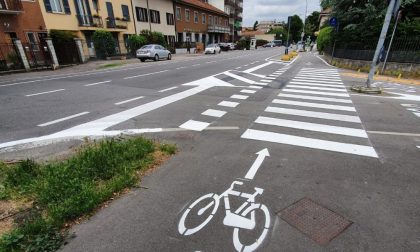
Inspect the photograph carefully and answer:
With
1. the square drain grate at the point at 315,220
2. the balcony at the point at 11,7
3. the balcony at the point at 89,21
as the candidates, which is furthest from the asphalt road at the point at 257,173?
the balcony at the point at 89,21

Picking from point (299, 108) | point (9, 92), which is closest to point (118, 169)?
point (299, 108)

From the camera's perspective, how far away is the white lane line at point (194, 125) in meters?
6.33

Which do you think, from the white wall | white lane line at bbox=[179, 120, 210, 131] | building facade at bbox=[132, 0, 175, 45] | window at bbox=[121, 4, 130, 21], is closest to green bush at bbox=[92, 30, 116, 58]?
window at bbox=[121, 4, 130, 21]

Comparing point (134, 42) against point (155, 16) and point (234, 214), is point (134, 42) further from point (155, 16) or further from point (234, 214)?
point (234, 214)

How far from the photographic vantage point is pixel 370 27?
61.9 feet

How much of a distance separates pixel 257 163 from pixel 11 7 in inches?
991

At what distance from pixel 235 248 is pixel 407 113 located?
332 inches

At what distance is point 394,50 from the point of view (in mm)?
16562

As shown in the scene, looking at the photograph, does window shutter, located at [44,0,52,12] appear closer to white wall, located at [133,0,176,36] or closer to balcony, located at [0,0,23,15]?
balcony, located at [0,0,23,15]

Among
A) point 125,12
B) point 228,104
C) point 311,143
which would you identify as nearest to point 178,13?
point 125,12

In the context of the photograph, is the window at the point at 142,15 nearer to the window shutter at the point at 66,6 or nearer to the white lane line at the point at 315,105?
the window shutter at the point at 66,6

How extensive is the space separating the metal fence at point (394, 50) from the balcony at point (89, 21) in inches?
1011

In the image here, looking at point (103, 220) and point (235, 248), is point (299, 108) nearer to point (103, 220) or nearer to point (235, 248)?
point (235, 248)

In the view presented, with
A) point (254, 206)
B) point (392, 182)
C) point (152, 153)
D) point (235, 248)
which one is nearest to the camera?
point (235, 248)
